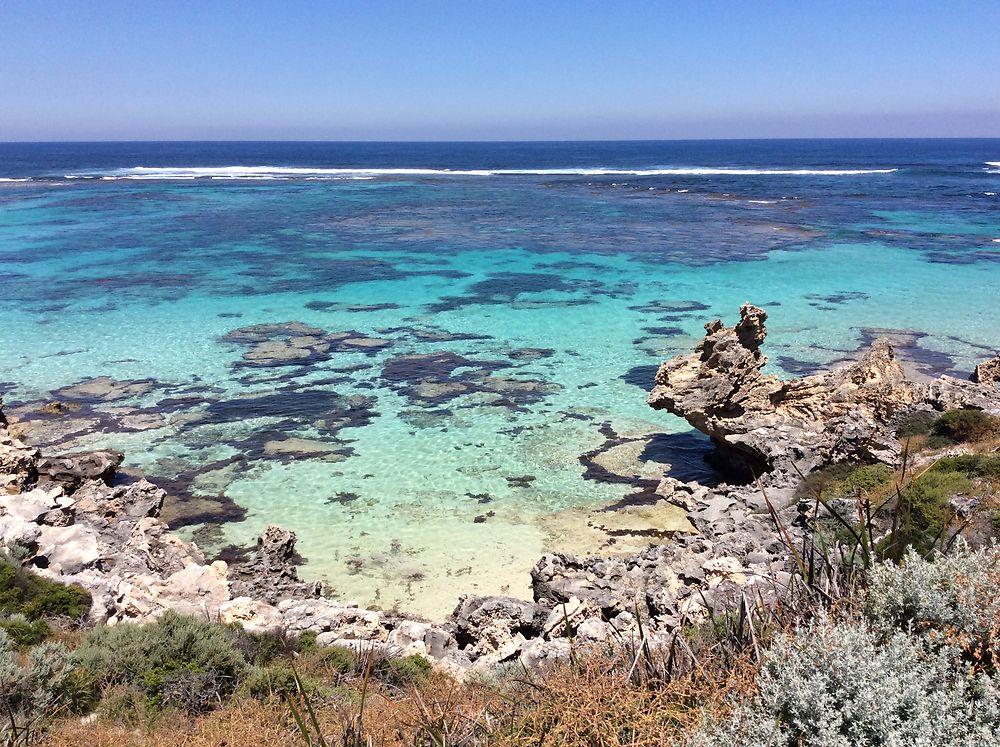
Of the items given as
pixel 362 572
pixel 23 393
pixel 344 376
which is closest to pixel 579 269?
pixel 344 376

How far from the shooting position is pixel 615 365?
808 inches

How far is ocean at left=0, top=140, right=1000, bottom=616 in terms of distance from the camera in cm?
1277

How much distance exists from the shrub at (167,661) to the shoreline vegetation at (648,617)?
0.08 ft

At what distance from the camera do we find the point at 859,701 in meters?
3.80

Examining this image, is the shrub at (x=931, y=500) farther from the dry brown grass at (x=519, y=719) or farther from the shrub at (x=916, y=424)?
the dry brown grass at (x=519, y=719)

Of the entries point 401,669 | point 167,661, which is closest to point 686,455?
point 401,669

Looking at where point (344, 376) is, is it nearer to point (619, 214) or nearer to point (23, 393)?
point (23, 393)

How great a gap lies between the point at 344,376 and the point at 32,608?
12.3 meters

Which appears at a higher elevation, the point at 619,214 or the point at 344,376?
the point at 619,214

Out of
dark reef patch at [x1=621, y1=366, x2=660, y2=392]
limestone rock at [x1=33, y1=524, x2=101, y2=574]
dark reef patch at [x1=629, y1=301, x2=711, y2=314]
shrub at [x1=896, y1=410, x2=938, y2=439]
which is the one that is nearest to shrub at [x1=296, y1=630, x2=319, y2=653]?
limestone rock at [x1=33, y1=524, x2=101, y2=574]

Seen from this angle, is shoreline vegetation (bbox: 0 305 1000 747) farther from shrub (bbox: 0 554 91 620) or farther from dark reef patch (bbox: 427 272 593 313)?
dark reef patch (bbox: 427 272 593 313)

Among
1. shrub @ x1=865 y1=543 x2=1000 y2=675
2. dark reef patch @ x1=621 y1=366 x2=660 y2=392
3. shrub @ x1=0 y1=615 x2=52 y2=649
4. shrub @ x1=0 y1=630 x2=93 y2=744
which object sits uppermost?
shrub @ x1=865 y1=543 x2=1000 y2=675

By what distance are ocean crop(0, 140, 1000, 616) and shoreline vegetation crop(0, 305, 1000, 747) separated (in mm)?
1609

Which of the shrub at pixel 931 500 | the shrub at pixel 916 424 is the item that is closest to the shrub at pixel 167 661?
the shrub at pixel 931 500
